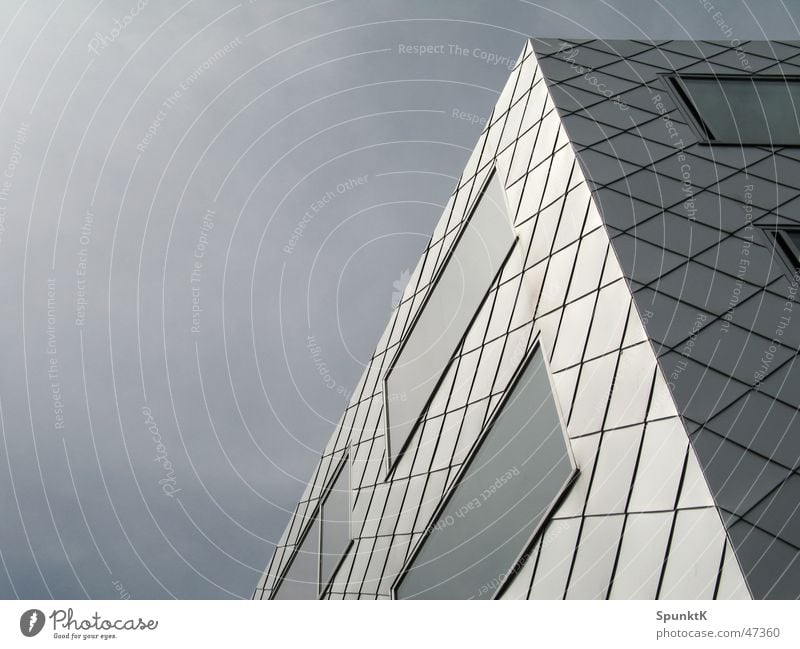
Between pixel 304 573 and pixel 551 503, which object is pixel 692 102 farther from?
pixel 304 573

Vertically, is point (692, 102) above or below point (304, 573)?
above

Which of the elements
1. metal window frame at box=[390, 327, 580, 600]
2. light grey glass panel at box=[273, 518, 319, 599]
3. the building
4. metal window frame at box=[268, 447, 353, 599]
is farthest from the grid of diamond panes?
light grey glass panel at box=[273, 518, 319, 599]

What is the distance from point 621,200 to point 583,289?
8.13ft

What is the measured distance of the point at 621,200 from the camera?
15.5 meters

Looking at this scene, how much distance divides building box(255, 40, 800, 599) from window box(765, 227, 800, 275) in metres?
0.06

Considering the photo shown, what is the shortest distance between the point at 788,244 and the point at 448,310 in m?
11.2

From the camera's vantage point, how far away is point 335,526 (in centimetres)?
2748

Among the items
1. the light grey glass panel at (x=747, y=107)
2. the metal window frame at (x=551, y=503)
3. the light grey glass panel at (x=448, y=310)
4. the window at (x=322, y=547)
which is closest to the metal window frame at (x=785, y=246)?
the light grey glass panel at (x=747, y=107)

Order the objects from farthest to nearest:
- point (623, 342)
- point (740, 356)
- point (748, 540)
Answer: point (623, 342) < point (740, 356) < point (748, 540)

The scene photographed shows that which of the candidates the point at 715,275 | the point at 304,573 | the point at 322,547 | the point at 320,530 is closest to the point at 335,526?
the point at 322,547

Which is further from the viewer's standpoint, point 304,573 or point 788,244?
point 304,573

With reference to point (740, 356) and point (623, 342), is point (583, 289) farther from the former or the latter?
point (740, 356)

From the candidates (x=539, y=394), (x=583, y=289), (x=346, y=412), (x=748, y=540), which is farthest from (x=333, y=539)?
(x=748, y=540)

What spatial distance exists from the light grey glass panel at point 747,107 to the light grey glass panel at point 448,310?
22.1ft
